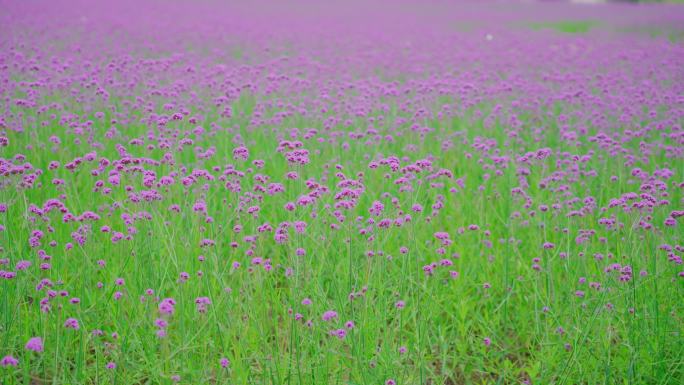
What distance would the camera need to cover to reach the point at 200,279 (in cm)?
352

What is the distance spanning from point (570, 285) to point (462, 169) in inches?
102

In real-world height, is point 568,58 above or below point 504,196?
above

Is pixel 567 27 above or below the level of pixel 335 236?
above

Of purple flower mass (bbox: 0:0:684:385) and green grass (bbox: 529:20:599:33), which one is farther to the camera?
green grass (bbox: 529:20:599:33)

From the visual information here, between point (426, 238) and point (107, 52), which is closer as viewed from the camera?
point (426, 238)

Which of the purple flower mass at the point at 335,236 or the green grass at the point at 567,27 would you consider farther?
the green grass at the point at 567,27

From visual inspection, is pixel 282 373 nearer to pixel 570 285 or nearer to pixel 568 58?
pixel 570 285

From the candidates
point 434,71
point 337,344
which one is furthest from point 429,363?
point 434,71

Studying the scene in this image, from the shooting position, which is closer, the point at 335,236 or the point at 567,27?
the point at 335,236

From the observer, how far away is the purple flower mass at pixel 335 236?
3.13m

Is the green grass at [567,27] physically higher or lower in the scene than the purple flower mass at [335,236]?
higher

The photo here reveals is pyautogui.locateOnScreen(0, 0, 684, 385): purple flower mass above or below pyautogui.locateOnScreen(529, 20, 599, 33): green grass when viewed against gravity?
below

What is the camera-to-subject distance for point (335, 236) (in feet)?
13.2

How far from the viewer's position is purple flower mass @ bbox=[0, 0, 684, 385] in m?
3.13
